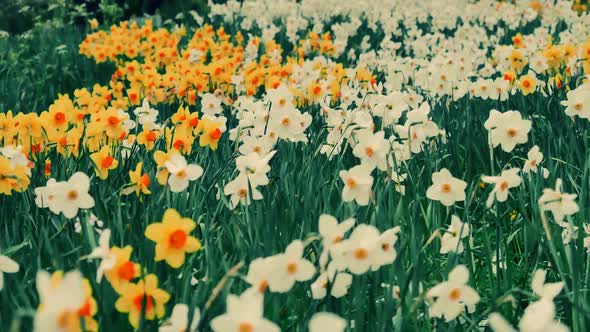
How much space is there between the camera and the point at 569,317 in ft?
5.09

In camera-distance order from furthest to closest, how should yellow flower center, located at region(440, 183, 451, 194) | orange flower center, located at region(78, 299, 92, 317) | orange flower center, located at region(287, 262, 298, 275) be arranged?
1. yellow flower center, located at region(440, 183, 451, 194)
2. orange flower center, located at region(287, 262, 298, 275)
3. orange flower center, located at region(78, 299, 92, 317)

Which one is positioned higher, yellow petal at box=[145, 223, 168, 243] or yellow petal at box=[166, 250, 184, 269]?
yellow petal at box=[145, 223, 168, 243]

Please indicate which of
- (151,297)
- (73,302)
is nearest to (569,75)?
(151,297)

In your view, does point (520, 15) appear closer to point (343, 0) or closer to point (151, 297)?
point (343, 0)

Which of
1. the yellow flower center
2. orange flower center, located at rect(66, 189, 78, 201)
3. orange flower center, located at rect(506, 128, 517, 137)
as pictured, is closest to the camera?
orange flower center, located at rect(66, 189, 78, 201)

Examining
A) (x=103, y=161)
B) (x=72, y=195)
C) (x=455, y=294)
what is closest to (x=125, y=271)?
(x=72, y=195)

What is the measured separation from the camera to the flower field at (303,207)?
1.18 m

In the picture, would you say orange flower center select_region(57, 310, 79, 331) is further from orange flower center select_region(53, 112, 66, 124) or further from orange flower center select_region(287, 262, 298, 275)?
orange flower center select_region(53, 112, 66, 124)

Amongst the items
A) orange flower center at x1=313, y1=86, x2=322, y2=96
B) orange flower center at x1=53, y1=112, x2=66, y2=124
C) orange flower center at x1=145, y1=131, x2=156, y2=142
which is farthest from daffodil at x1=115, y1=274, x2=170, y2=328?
orange flower center at x1=313, y1=86, x2=322, y2=96

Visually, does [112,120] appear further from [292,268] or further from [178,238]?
[292,268]

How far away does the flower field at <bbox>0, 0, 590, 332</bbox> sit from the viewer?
118 cm

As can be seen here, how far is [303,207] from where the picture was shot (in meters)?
1.90

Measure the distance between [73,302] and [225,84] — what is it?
10.9 ft

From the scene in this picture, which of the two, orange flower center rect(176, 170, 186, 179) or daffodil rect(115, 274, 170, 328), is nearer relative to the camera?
daffodil rect(115, 274, 170, 328)
